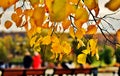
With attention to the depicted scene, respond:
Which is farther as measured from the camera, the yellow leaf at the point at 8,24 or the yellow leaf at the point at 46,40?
the yellow leaf at the point at 8,24

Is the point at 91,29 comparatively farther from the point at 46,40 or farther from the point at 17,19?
the point at 17,19

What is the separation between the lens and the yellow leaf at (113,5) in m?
1.94

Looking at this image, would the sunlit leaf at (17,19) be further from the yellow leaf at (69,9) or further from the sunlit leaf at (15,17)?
the yellow leaf at (69,9)

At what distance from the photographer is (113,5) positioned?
1.97 m

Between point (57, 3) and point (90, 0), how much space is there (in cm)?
23

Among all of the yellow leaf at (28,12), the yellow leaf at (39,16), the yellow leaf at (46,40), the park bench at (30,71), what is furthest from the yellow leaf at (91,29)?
the park bench at (30,71)

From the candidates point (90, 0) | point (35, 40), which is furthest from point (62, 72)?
point (90, 0)

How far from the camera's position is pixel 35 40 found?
2732 mm

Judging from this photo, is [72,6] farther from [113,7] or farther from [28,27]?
[28,27]

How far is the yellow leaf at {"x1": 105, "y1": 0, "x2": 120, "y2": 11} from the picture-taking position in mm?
1938

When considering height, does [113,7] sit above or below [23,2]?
below

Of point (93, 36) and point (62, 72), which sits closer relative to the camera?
point (93, 36)

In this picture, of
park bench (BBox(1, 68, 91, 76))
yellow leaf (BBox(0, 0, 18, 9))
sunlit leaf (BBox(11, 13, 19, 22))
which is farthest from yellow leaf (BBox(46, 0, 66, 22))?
park bench (BBox(1, 68, 91, 76))

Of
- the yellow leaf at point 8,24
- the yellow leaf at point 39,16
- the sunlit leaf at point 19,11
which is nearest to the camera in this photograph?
the yellow leaf at point 39,16
